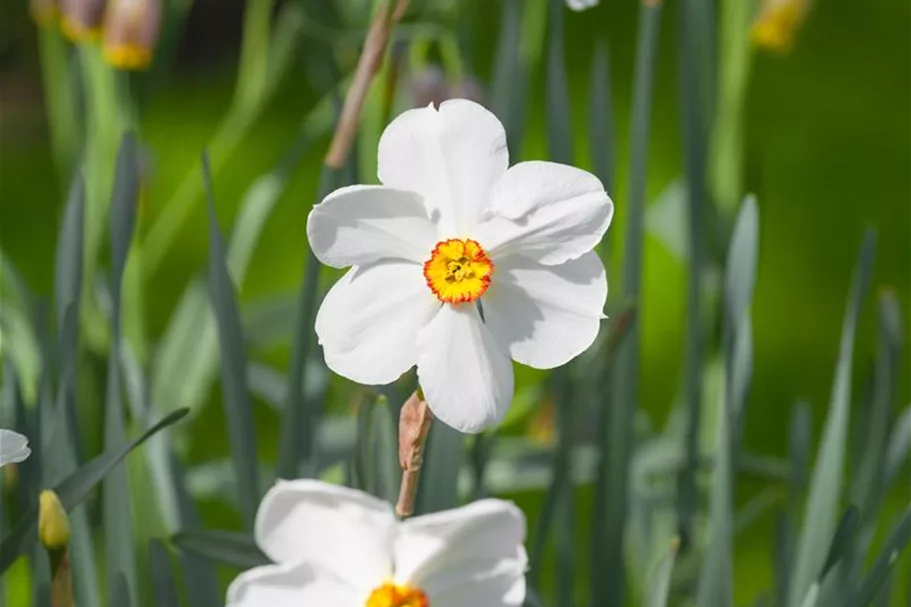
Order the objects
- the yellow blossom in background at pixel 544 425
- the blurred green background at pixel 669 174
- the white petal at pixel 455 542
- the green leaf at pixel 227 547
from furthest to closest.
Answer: the blurred green background at pixel 669 174 < the yellow blossom in background at pixel 544 425 < the green leaf at pixel 227 547 < the white petal at pixel 455 542

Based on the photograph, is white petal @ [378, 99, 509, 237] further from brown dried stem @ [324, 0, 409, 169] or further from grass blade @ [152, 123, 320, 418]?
grass blade @ [152, 123, 320, 418]

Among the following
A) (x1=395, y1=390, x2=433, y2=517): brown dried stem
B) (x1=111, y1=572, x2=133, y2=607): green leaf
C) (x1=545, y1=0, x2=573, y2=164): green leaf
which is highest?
(x1=545, y1=0, x2=573, y2=164): green leaf

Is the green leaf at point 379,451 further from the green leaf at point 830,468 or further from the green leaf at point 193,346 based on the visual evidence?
the green leaf at point 193,346

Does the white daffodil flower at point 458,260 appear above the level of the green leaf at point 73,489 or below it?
above

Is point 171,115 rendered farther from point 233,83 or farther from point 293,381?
point 293,381

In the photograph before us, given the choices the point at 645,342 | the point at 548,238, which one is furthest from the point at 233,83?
the point at 548,238

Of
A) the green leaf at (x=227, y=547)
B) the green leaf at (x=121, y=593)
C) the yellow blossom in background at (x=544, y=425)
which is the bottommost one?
the yellow blossom in background at (x=544, y=425)

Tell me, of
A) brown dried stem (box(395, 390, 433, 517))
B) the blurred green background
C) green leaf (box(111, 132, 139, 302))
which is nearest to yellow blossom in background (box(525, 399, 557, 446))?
the blurred green background

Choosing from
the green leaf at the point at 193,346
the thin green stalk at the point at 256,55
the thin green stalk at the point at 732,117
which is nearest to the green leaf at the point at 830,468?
the thin green stalk at the point at 732,117
